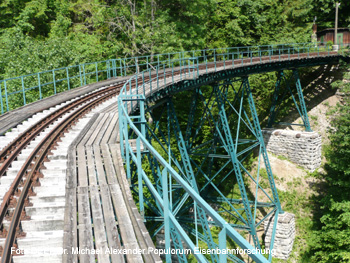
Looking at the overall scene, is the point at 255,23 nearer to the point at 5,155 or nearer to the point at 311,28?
the point at 311,28

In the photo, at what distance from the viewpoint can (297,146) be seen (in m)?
21.9

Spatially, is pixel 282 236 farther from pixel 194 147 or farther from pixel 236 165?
pixel 194 147

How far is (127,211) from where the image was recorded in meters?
4.69

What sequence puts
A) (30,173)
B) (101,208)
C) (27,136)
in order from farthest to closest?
1. (27,136)
2. (30,173)
3. (101,208)

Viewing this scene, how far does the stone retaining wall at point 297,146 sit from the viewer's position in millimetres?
21536

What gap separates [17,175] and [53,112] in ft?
18.2

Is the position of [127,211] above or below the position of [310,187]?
above

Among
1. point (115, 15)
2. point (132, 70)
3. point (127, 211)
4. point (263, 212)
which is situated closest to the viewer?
point (127, 211)

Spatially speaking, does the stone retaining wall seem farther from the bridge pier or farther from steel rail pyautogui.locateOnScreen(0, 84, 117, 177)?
steel rail pyautogui.locateOnScreen(0, 84, 117, 177)

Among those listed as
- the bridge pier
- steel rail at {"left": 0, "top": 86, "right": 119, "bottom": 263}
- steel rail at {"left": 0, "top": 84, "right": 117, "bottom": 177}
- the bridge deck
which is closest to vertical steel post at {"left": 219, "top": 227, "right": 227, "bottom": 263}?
the bridge deck

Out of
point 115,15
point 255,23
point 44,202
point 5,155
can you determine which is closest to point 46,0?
point 115,15

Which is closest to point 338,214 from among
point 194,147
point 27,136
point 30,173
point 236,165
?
point 236,165

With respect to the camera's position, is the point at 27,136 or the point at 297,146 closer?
the point at 27,136

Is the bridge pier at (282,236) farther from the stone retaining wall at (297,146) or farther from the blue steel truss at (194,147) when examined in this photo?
the stone retaining wall at (297,146)
